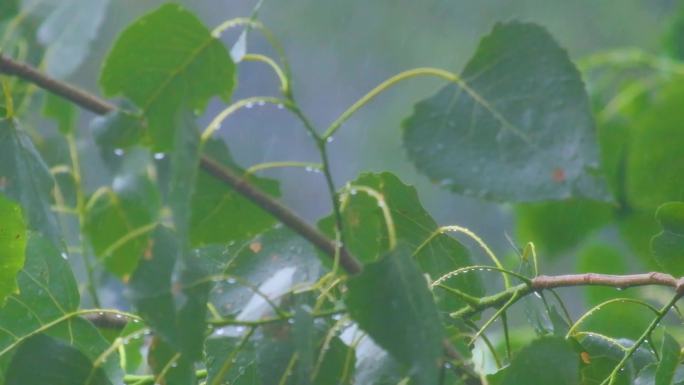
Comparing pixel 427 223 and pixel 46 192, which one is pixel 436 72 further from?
pixel 46 192

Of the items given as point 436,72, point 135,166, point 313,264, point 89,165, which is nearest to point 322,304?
point 313,264

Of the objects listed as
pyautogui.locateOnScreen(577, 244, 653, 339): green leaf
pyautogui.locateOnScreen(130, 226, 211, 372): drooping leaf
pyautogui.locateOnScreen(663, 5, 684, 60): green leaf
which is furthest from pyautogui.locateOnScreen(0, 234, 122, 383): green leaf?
pyautogui.locateOnScreen(663, 5, 684, 60): green leaf

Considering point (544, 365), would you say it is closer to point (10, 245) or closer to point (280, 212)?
point (280, 212)

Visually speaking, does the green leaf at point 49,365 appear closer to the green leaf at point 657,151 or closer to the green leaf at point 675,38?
the green leaf at point 657,151

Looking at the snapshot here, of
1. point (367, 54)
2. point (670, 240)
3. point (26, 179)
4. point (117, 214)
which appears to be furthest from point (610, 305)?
point (367, 54)

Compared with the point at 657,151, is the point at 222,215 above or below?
above

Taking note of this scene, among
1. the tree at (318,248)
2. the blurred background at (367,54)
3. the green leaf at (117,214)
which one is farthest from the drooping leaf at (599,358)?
the blurred background at (367,54)
